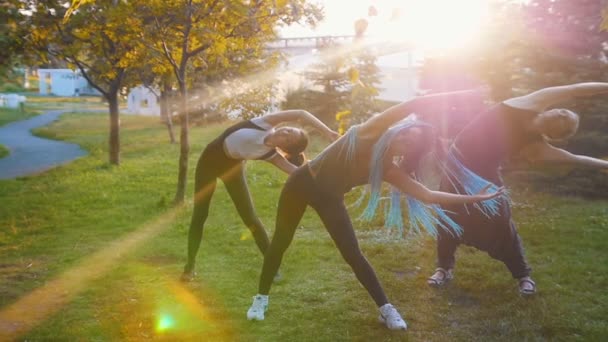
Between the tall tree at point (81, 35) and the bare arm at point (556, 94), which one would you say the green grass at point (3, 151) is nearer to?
the tall tree at point (81, 35)

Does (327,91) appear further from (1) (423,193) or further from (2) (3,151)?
(1) (423,193)

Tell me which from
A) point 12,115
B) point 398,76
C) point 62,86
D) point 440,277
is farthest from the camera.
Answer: point 62,86

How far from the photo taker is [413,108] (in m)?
3.89

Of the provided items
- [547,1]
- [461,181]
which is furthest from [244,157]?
[547,1]

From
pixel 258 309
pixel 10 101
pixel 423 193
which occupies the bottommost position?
pixel 10 101

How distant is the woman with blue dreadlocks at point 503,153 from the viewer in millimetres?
4672

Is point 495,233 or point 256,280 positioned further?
point 256,280

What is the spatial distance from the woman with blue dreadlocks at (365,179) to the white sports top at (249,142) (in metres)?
0.44

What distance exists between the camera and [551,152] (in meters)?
4.79

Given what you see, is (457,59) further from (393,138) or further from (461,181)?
(393,138)

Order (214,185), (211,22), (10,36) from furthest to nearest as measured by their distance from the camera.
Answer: (211,22) → (10,36) → (214,185)

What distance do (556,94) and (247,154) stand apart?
2530mm

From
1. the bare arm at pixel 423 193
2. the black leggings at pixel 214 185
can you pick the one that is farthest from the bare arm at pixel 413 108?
the black leggings at pixel 214 185

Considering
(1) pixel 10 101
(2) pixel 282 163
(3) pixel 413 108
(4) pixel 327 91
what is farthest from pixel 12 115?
(3) pixel 413 108
